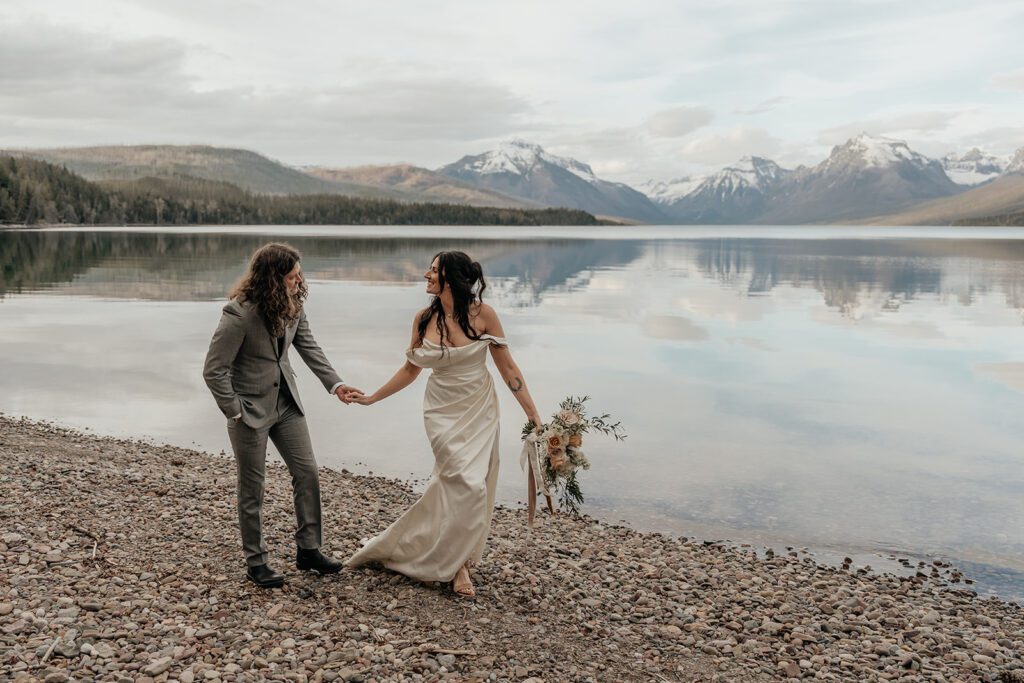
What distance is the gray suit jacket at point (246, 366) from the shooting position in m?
7.71

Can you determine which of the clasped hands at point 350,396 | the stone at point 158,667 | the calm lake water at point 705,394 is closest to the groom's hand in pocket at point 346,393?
the clasped hands at point 350,396

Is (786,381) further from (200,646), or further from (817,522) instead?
(200,646)

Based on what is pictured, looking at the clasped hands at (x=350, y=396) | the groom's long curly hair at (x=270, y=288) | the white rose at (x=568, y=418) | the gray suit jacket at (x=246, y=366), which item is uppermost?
the groom's long curly hair at (x=270, y=288)

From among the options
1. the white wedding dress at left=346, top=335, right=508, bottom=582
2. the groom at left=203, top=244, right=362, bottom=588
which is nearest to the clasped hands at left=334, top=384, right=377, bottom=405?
the groom at left=203, top=244, right=362, bottom=588

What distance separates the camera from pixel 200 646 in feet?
22.5

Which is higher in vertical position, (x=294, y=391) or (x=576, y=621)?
(x=294, y=391)

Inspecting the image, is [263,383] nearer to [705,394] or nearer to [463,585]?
[463,585]

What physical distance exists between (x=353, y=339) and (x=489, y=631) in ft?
73.0

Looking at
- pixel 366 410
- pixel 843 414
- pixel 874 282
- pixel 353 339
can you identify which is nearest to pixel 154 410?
pixel 366 410

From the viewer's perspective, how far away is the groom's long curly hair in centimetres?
779

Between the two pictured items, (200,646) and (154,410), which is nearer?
(200,646)

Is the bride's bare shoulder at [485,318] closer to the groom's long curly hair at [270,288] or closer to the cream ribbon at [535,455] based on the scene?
the cream ribbon at [535,455]

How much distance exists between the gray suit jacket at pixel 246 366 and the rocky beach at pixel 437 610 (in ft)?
5.41

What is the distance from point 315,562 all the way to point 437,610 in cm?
130
